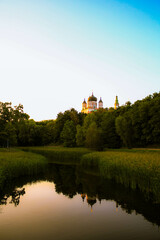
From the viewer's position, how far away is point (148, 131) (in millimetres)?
49125

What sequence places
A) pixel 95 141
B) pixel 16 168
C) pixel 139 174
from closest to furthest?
pixel 139 174
pixel 16 168
pixel 95 141

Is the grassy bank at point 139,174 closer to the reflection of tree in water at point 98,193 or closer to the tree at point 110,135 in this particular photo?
the reflection of tree in water at point 98,193

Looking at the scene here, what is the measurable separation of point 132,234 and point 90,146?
40.6 m

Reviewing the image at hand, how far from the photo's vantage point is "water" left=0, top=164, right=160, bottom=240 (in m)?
11.0

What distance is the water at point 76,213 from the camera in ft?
35.9

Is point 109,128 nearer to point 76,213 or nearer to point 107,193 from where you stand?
point 107,193

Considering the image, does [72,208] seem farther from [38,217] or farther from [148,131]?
[148,131]

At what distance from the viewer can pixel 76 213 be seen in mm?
14328

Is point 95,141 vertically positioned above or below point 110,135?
below

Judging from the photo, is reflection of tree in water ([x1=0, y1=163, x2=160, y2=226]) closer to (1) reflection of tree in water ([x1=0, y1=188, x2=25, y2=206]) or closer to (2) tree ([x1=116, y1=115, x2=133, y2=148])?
(1) reflection of tree in water ([x1=0, y1=188, x2=25, y2=206])

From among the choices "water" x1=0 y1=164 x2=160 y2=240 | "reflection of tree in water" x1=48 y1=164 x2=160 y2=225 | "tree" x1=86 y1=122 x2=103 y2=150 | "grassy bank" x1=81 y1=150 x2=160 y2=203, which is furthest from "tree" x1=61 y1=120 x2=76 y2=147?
"water" x1=0 y1=164 x2=160 y2=240

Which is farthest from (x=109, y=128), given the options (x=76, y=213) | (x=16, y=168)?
(x=76, y=213)

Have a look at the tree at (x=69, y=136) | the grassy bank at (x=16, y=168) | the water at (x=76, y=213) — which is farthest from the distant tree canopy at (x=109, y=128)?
the water at (x=76, y=213)

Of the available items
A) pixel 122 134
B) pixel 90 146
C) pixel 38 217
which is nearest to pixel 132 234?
pixel 38 217
